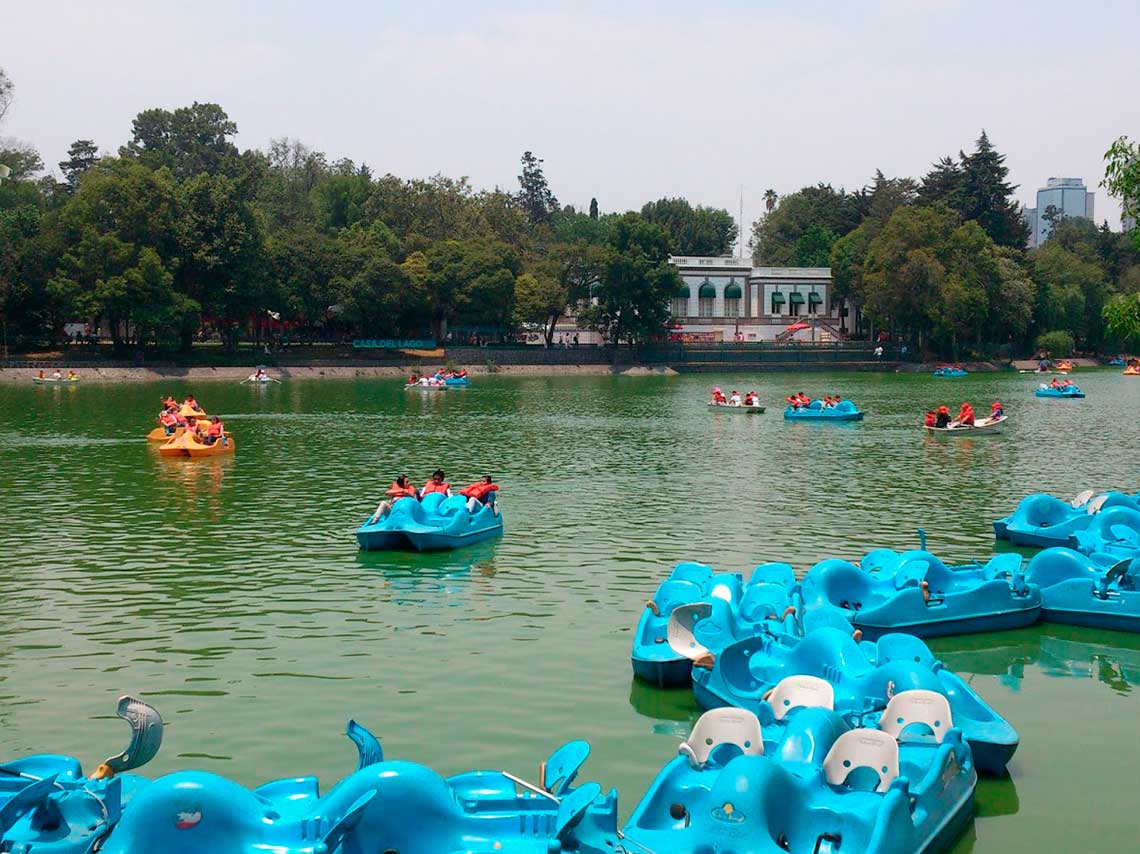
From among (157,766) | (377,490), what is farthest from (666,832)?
(377,490)

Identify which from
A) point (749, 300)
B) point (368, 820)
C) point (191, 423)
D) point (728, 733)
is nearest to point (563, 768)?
point (728, 733)

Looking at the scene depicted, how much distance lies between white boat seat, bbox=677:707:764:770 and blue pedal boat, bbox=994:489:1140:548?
41.2 ft

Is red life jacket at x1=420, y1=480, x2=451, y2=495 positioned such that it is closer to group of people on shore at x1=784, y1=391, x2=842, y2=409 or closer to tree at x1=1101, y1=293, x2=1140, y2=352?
tree at x1=1101, y1=293, x2=1140, y2=352

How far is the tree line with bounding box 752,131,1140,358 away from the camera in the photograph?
94.8 metres

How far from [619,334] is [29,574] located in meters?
79.2

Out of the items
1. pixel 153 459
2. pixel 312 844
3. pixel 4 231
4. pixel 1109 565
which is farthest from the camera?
pixel 4 231

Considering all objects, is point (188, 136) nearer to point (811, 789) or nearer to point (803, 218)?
point (803, 218)

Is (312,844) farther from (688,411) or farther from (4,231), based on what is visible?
(4,231)

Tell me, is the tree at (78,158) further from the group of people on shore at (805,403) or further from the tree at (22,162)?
the group of people on shore at (805,403)

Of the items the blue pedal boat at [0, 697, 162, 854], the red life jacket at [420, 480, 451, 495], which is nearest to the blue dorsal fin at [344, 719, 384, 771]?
the blue pedal boat at [0, 697, 162, 854]

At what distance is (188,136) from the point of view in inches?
4572

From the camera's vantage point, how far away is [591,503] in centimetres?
2580

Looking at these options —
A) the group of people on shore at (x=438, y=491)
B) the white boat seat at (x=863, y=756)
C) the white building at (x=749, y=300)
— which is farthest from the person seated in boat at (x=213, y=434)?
the white building at (x=749, y=300)

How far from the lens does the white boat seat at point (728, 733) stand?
9555mm
